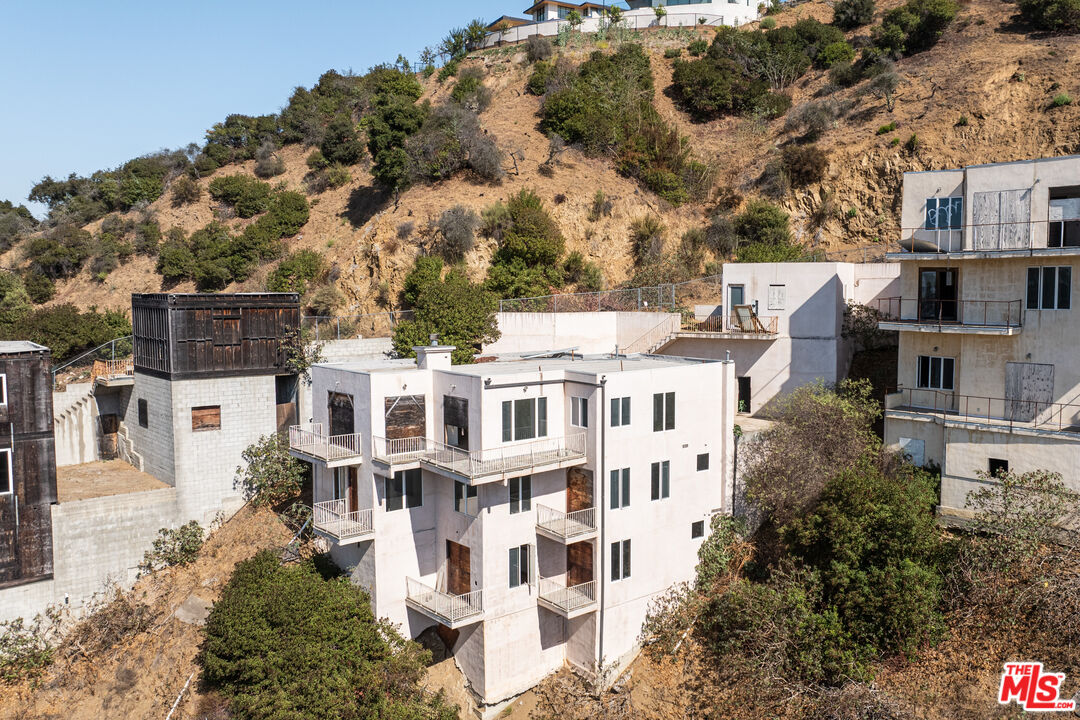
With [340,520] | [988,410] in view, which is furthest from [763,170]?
[340,520]

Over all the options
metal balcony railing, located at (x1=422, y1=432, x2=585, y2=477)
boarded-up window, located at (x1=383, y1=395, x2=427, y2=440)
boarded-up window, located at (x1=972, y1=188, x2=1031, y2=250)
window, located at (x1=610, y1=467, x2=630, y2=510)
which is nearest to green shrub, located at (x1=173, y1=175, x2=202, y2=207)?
boarded-up window, located at (x1=383, y1=395, x2=427, y2=440)

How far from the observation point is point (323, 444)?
81.3 ft

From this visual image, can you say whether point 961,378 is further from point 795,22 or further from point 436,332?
point 795,22

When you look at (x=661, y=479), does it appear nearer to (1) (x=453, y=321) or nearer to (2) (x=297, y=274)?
(1) (x=453, y=321)

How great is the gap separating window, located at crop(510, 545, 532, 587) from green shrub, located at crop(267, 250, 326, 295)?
26156 mm

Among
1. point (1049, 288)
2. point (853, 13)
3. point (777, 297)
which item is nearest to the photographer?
point (1049, 288)

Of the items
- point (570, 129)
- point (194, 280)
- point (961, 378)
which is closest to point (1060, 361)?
point (961, 378)

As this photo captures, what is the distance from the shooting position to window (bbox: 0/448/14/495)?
81.3 feet

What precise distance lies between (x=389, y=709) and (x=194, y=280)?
39.3m

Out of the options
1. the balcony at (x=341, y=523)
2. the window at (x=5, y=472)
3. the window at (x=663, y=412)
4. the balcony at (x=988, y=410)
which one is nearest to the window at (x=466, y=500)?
the balcony at (x=341, y=523)

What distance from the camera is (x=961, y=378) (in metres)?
25.6

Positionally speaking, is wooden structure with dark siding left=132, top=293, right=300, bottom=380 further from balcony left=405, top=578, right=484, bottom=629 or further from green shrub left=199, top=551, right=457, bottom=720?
balcony left=405, top=578, right=484, bottom=629

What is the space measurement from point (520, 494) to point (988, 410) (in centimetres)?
1488

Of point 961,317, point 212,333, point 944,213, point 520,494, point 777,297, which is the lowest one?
point 520,494
